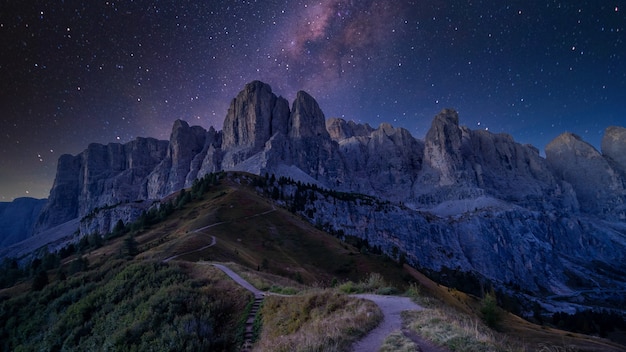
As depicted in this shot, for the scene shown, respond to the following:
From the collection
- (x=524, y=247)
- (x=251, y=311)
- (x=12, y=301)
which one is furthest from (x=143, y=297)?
(x=524, y=247)

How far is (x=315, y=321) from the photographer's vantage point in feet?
42.0

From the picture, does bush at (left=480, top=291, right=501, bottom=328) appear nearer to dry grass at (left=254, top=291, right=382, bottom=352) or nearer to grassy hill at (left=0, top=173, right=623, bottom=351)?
grassy hill at (left=0, top=173, right=623, bottom=351)

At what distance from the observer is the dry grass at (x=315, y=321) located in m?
9.65

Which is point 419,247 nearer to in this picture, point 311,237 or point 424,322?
point 311,237

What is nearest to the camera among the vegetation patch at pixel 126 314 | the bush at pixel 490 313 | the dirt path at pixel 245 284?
the vegetation patch at pixel 126 314

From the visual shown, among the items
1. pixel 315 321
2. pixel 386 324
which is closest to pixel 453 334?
pixel 386 324

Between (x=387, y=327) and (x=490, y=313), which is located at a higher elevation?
(x=387, y=327)

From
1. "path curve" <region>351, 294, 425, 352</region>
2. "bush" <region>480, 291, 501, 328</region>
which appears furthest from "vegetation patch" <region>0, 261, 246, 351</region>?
"bush" <region>480, 291, 501, 328</region>

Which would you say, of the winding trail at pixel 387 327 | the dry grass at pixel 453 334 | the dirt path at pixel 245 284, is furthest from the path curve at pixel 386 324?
the dirt path at pixel 245 284

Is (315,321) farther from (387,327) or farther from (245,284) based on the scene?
(245,284)

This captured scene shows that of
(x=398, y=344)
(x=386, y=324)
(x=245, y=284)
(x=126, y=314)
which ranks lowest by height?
(x=126, y=314)

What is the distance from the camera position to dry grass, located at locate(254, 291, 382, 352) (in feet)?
31.7

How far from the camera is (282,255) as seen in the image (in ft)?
199

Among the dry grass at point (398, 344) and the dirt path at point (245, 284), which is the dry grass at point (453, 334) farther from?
the dirt path at point (245, 284)
